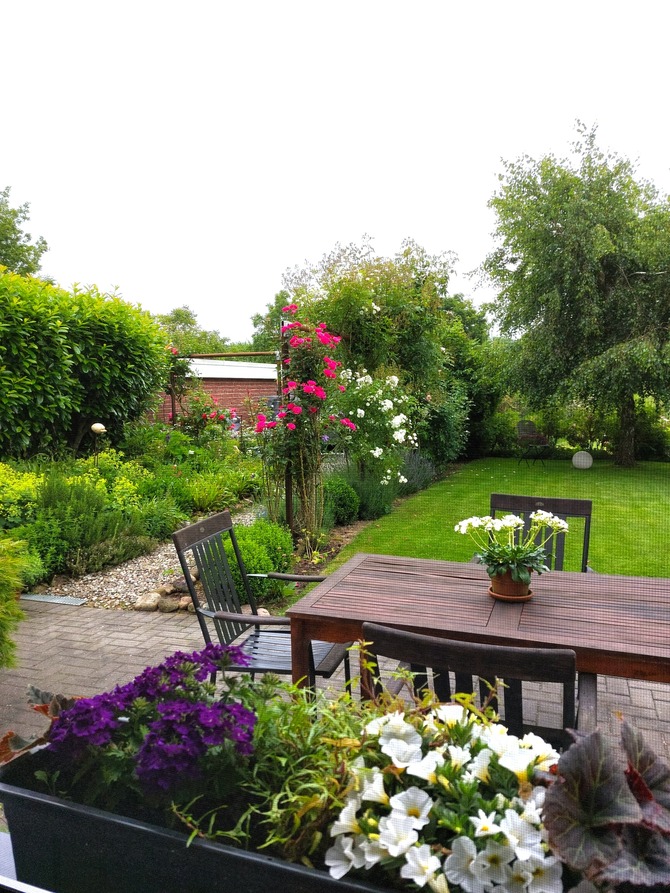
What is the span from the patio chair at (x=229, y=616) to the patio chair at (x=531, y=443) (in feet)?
36.8

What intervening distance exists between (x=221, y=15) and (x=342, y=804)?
155 inches

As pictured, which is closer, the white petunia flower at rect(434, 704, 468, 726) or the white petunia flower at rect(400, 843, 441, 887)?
the white petunia flower at rect(400, 843, 441, 887)

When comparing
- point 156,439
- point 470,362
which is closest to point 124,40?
point 156,439

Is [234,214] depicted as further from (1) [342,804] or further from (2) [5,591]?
(1) [342,804]

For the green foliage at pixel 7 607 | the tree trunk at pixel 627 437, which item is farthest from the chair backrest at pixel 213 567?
the tree trunk at pixel 627 437

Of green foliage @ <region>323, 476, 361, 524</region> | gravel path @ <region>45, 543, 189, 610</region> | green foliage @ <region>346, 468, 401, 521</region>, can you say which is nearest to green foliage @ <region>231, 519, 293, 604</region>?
gravel path @ <region>45, 543, 189, 610</region>

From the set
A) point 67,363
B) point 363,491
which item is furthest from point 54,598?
point 363,491

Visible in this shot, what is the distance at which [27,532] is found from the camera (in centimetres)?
477

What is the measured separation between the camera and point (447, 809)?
31.9 inches

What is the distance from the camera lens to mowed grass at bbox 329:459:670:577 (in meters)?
5.80

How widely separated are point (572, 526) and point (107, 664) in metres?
5.46

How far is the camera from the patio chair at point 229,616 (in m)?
2.47

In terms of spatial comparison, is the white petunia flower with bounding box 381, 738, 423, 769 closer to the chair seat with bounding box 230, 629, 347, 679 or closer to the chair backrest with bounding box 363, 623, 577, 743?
the chair backrest with bounding box 363, 623, 577, 743

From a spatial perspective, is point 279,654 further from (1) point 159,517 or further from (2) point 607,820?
(1) point 159,517
